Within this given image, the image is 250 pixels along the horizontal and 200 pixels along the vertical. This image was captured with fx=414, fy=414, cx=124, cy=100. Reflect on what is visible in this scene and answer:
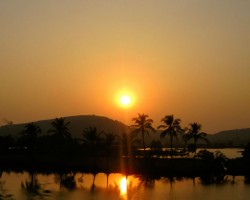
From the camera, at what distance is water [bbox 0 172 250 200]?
145 ft

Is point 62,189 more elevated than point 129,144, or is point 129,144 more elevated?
point 129,144

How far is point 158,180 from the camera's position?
197 feet

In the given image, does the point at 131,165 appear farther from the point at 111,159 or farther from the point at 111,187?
the point at 111,187

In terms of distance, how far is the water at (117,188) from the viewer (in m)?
44.3

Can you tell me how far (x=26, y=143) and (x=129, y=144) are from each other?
957 inches

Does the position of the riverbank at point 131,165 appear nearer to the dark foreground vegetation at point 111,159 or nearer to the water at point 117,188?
the dark foreground vegetation at point 111,159

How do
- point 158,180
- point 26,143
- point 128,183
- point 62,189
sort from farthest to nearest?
point 26,143 → point 158,180 → point 128,183 → point 62,189

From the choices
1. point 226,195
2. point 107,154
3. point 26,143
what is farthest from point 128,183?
point 26,143

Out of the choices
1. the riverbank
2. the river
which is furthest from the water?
the riverbank

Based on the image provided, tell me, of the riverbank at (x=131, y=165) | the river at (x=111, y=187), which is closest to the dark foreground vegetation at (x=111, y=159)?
the riverbank at (x=131, y=165)

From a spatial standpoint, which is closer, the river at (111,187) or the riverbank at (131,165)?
the river at (111,187)

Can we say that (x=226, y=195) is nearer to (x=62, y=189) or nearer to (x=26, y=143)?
(x=62, y=189)

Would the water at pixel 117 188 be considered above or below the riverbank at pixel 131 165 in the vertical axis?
below

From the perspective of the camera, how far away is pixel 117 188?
167 feet
